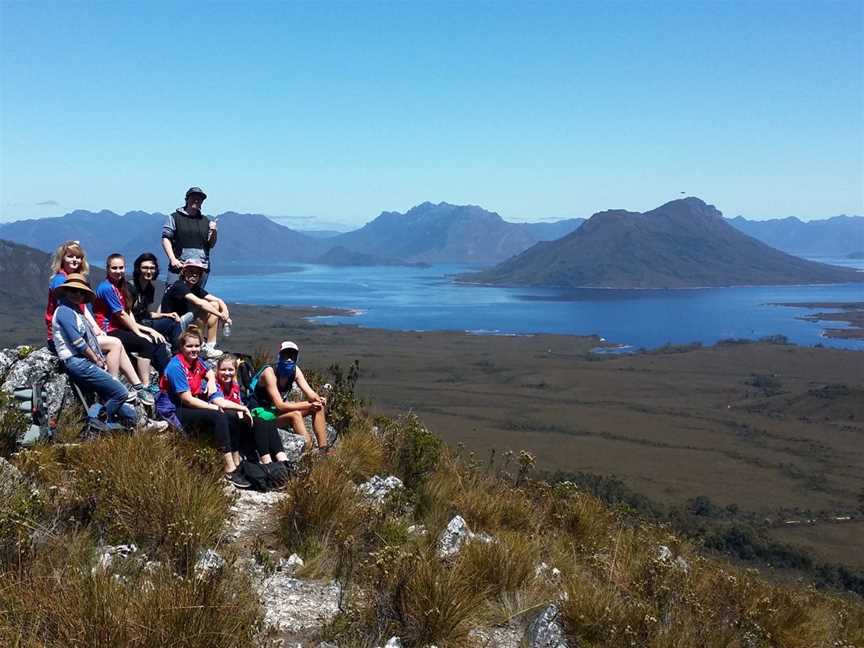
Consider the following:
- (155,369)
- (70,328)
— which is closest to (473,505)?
(70,328)

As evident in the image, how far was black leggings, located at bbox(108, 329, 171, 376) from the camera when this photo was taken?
7164mm

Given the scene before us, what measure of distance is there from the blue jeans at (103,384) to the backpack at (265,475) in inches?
44.7

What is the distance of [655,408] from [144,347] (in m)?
84.5

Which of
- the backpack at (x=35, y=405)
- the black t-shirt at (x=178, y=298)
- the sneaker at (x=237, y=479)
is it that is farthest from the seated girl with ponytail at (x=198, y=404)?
the black t-shirt at (x=178, y=298)

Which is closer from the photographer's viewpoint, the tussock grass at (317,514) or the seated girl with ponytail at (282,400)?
the tussock grass at (317,514)

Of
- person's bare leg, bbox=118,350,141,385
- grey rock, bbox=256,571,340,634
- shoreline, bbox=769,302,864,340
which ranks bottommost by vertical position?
shoreline, bbox=769,302,864,340

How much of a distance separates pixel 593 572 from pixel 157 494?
3.30 m

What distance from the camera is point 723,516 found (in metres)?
46.9

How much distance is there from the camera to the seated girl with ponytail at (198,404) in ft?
19.5

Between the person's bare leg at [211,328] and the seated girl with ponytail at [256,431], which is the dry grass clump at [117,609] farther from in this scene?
the person's bare leg at [211,328]

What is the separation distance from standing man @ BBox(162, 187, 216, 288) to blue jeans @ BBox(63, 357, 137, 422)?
2.77m

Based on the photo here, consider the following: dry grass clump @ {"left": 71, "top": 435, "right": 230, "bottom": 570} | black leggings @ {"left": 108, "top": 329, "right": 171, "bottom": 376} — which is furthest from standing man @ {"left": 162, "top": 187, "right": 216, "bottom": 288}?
dry grass clump @ {"left": 71, "top": 435, "right": 230, "bottom": 570}

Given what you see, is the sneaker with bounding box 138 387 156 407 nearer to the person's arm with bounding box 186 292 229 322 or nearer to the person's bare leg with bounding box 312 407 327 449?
the person's bare leg with bounding box 312 407 327 449

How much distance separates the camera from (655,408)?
84562mm
